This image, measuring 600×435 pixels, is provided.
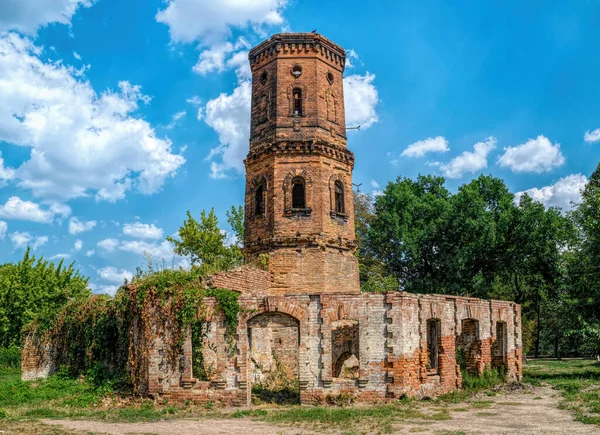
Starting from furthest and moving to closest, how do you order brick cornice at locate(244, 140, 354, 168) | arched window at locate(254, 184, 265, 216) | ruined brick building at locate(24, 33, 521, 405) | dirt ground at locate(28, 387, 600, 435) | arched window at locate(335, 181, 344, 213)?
arched window at locate(335, 181, 344, 213) < arched window at locate(254, 184, 265, 216) < brick cornice at locate(244, 140, 354, 168) < ruined brick building at locate(24, 33, 521, 405) < dirt ground at locate(28, 387, 600, 435)

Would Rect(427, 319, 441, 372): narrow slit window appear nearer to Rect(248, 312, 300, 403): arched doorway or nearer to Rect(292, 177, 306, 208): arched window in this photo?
Rect(248, 312, 300, 403): arched doorway

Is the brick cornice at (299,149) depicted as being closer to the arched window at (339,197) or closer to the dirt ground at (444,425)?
the arched window at (339,197)

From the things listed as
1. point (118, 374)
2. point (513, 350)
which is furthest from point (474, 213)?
point (118, 374)

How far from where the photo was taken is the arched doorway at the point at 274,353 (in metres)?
17.3

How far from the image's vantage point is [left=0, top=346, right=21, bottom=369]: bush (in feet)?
97.6

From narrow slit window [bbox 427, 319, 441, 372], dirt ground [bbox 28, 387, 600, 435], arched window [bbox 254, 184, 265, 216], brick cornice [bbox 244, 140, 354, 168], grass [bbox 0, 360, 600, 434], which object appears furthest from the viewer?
arched window [bbox 254, 184, 265, 216]

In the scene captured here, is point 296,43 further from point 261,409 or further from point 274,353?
point 261,409

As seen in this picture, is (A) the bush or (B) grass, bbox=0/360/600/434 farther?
(A) the bush

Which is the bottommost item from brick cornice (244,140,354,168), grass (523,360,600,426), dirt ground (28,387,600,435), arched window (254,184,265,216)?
grass (523,360,600,426)

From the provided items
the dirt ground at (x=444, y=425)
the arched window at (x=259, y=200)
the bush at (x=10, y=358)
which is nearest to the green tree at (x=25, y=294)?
the bush at (x=10, y=358)

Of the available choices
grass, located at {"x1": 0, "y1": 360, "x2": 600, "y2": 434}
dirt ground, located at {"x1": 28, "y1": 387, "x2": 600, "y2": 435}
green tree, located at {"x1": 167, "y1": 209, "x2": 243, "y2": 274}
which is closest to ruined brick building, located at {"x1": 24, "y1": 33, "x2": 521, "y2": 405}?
grass, located at {"x1": 0, "y1": 360, "x2": 600, "y2": 434}

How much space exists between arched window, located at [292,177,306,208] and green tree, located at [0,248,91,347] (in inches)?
600

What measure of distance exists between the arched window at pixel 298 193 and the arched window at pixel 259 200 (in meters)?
1.20

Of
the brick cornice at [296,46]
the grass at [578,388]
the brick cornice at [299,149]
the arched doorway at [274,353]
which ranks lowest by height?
the grass at [578,388]
